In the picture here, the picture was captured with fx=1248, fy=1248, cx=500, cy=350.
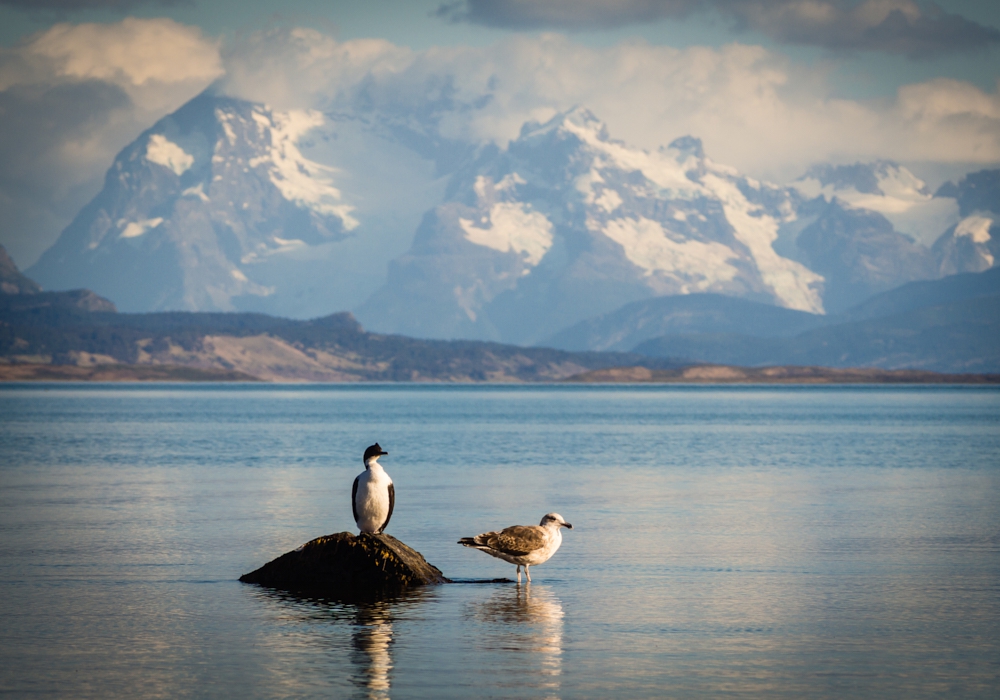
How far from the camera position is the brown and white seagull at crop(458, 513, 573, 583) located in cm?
2789

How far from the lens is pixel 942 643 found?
2295 centimetres

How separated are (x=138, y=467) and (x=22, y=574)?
39679mm

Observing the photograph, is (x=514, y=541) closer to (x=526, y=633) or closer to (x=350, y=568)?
(x=350, y=568)

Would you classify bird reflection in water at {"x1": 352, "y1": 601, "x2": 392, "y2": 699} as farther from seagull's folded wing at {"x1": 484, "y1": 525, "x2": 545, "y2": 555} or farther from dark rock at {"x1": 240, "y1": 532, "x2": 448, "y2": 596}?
seagull's folded wing at {"x1": 484, "y1": 525, "x2": 545, "y2": 555}

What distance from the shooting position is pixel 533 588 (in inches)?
1144

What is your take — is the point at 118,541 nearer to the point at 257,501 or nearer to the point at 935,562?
the point at 257,501

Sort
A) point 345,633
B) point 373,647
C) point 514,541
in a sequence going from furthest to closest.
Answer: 1. point 514,541
2. point 345,633
3. point 373,647

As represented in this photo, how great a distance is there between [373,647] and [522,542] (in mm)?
6316

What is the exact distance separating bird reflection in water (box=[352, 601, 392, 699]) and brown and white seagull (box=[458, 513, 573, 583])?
271 centimetres

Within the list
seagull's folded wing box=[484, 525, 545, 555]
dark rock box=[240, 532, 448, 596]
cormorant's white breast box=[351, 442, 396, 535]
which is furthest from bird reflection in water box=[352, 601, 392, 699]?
seagull's folded wing box=[484, 525, 545, 555]

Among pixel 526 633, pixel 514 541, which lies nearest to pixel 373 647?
pixel 526 633

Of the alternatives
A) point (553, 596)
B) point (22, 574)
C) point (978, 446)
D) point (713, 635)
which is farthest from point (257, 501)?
point (978, 446)

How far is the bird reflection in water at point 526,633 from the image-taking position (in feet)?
67.6

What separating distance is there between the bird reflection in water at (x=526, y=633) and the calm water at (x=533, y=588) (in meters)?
0.08
